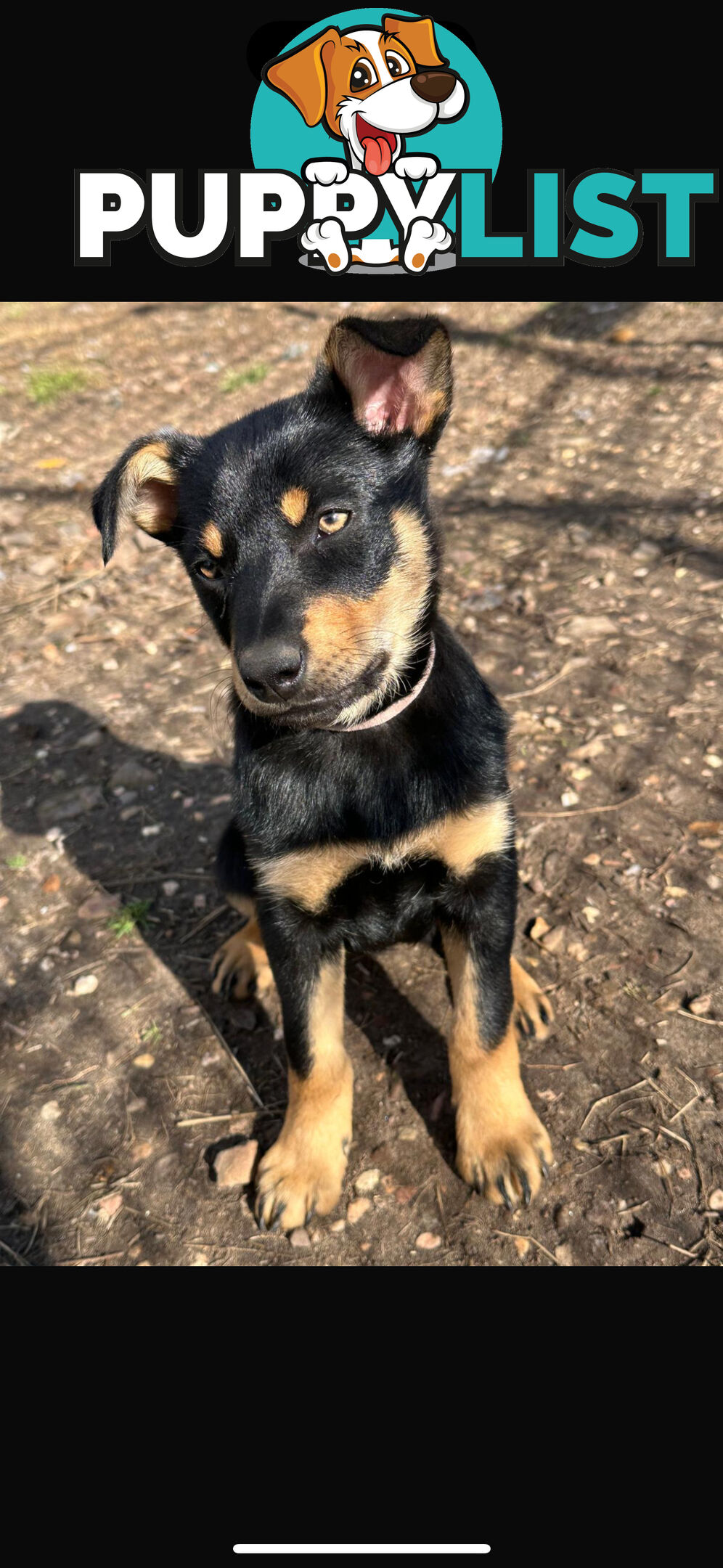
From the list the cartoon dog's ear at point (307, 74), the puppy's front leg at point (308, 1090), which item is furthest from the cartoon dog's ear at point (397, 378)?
the cartoon dog's ear at point (307, 74)

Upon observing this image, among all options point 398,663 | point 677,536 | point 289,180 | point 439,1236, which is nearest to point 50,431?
point 289,180

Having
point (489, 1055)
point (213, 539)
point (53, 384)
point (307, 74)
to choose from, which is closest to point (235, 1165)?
point (489, 1055)

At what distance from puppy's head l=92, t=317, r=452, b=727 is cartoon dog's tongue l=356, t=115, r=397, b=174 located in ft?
11.5

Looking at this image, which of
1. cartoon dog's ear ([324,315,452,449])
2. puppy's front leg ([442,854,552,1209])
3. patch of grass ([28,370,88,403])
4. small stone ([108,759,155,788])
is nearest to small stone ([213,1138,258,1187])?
puppy's front leg ([442,854,552,1209])

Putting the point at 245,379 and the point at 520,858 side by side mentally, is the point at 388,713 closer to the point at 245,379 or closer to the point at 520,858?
the point at 520,858

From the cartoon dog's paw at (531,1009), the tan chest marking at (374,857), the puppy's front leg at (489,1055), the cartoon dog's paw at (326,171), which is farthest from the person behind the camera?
the cartoon dog's paw at (326,171)

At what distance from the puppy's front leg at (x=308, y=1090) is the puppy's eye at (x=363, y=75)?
4.28m

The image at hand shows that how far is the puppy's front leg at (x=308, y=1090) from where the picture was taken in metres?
2.71

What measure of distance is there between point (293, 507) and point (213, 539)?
215 millimetres

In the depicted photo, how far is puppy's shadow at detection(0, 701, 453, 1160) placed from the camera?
10.9 ft

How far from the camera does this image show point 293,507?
97.6 inches

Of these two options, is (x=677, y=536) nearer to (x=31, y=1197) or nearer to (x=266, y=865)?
(x=266, y=865)

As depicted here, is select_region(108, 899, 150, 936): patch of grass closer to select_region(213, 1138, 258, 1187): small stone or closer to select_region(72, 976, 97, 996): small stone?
select_region(72, 976, 97, 996): small stone

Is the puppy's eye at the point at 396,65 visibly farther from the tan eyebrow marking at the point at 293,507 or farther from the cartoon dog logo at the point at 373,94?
the tan eyebrow marking at the point at 293,507
